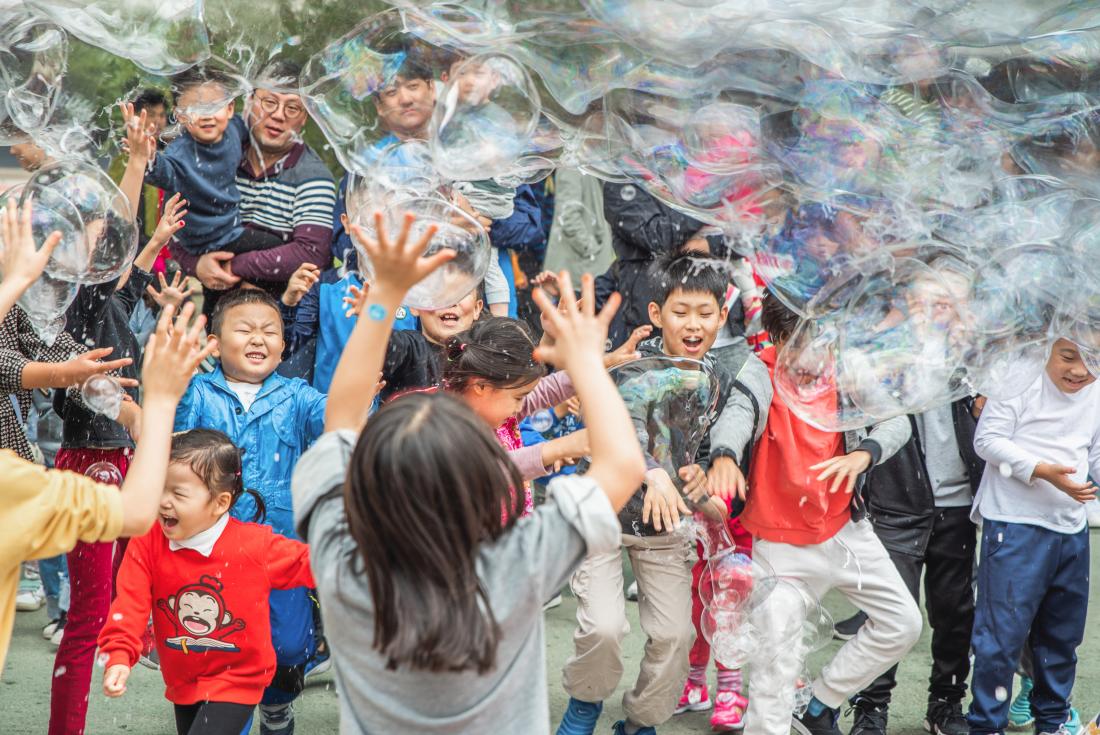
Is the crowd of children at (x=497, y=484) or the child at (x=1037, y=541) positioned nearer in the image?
the crowd of children at (x=497, y=484)

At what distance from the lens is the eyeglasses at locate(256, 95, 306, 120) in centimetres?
453

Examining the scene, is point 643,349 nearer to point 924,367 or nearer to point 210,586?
point 924,367

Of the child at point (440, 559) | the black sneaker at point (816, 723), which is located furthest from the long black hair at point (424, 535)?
the black sneaker at point (816, 723)

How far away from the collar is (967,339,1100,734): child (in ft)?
7.89

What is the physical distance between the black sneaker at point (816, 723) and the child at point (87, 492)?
239cm

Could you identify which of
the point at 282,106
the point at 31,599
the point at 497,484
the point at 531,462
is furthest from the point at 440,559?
the point at 31,599

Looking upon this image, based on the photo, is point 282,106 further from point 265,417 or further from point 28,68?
point 265,417

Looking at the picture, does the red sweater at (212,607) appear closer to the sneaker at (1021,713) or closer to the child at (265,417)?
the child at (265,417)

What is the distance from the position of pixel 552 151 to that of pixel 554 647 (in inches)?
79.3

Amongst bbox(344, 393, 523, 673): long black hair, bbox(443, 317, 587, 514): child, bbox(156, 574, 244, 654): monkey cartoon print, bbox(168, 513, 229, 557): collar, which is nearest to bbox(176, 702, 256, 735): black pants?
bbox(156, 574, 244, 654): monkey cartoon print

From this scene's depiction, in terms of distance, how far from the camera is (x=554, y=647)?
4754mm

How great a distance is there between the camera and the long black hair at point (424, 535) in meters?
1.85

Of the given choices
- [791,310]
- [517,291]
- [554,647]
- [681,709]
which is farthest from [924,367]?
[517,291]

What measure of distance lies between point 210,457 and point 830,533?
1.87 metres
